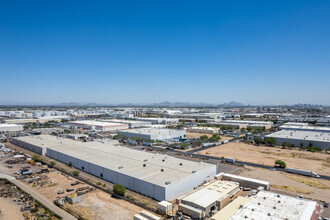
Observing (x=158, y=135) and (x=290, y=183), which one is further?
(x=158, y=135)

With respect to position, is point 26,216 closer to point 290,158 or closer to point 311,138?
point 290,158

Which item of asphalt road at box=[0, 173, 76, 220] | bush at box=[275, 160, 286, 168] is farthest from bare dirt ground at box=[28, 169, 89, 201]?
bush at box=[275, 160, 286, 168]

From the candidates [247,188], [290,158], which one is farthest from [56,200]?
[290,158]

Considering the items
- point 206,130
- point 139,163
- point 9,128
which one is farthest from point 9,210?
point 9,128

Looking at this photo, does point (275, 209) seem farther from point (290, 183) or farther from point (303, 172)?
point (303, 172)

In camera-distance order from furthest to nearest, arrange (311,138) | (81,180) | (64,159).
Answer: (311,138) < (64,159) < (81,180)

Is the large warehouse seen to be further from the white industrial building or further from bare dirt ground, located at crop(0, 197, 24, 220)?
the white industrial building
